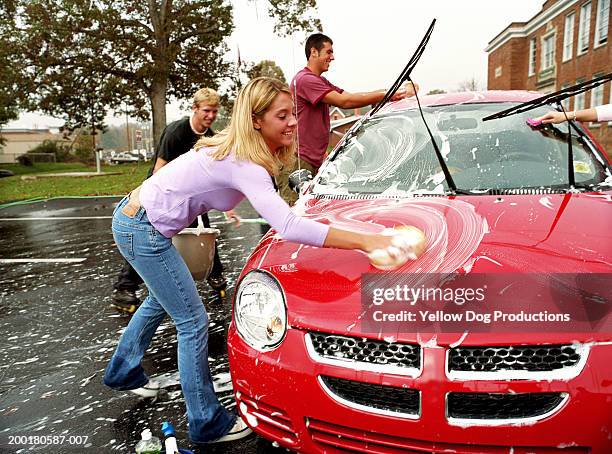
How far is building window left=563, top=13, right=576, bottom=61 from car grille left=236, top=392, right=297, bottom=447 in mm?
25534

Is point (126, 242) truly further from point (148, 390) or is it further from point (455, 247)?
point (455, 247)

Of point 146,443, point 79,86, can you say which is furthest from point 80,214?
point 79,86

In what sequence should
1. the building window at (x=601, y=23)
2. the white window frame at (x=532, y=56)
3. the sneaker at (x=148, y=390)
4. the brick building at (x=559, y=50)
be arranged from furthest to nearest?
the white window frame at (x=532, y=56) < the brick building at (x=559, y=50) < the building window at (x=601, y=23) < the sneaker at (x=148, y=390)

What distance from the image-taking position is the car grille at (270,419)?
1.74 m

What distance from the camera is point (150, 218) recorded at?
82.4 inches

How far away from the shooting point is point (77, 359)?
313 centimetres

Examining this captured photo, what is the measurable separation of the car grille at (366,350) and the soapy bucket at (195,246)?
5.10 feet

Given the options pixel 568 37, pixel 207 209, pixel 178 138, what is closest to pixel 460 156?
pixel 207 209

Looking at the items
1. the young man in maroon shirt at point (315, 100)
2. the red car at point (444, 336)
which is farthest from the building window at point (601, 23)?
the red car at point (444, 336)

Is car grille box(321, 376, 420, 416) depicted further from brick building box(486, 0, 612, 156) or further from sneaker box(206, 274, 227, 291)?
brick building box(486, 0, 612, 156)

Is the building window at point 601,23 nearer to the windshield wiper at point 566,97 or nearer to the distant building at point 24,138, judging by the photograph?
the windshield wiper at point 566,97

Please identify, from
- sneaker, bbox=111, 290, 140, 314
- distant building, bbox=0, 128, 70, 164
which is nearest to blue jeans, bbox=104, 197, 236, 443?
sneaker, bbox=111, 290, 140, 314

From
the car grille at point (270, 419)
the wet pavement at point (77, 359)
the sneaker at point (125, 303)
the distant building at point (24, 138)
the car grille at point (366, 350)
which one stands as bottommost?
the wet pavement at point (77, 359)

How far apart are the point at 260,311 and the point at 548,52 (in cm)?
2949
